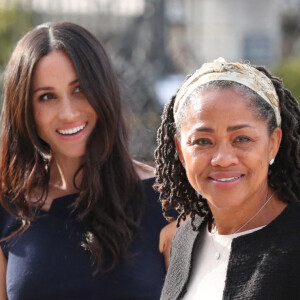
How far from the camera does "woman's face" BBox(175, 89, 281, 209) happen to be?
2430mm

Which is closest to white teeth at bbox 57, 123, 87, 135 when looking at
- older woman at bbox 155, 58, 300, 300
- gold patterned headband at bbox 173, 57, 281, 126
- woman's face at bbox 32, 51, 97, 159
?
woman's face at bbox 32, 51, 97, 159

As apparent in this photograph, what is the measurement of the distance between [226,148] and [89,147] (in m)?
1.34

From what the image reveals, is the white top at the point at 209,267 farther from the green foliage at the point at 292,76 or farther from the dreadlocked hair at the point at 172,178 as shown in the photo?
the green foliage at the point at 292,76

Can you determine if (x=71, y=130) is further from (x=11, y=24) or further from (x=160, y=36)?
(x=11, y=24)

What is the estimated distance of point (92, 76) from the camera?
3.61 meters

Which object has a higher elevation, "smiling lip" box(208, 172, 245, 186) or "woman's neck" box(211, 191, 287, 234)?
"smiling lip" box(208, 172, 245, 186)

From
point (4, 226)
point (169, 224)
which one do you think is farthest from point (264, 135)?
point (4, 226)

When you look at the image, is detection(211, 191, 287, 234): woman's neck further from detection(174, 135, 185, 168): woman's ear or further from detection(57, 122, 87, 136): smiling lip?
detection(57, 122, 87, 136): smiling lip

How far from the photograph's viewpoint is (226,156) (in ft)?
7.98

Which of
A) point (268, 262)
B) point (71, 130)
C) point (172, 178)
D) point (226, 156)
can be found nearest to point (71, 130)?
point (71, 130)

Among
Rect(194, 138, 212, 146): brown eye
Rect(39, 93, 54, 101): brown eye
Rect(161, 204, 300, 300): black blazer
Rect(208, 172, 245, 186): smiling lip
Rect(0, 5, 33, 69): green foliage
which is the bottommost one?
Rect(0, 5, 33, 69): green foliage

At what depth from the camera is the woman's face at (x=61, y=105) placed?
3594mm

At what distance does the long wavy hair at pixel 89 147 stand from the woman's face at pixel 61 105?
0.10 ft

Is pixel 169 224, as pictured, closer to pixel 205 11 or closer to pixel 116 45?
pixel 116 45
